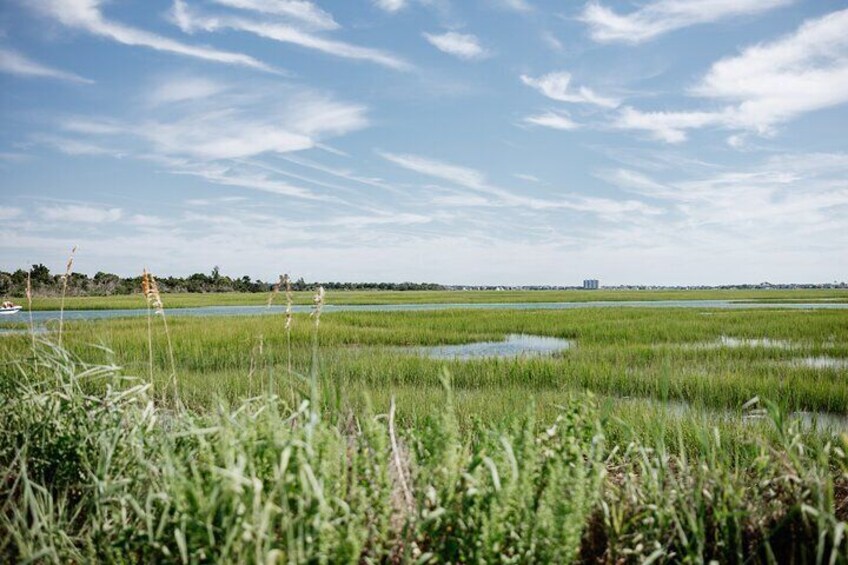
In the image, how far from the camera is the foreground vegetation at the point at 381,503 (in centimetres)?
255

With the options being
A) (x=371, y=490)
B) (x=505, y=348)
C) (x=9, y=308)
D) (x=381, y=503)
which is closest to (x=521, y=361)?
(x=505, y=348)

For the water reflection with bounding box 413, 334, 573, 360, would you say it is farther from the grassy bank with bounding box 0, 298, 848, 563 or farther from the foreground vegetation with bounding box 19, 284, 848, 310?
the foreground vegetation with bounding box 19, 284, 848, 310

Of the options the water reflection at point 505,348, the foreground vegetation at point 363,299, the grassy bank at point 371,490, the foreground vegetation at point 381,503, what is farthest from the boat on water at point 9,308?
the foreground vegetation at point 381,503

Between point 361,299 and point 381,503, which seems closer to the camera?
point 381,503

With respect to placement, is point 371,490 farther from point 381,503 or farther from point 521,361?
point 521,361

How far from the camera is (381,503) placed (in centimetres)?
282

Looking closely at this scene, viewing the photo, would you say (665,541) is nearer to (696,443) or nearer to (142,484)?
(142,484)

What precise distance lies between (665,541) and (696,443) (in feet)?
14.8

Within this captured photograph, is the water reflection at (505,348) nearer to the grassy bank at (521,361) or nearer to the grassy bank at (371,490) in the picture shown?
the grassy bank at (521,361)

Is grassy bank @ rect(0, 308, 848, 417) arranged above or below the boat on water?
below

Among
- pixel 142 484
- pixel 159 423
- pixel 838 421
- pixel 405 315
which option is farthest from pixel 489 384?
pixel 405 315

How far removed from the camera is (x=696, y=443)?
23.8 ft

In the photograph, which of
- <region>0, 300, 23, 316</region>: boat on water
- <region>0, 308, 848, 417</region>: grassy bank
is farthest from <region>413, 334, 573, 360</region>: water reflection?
<region>0, 300, 23, 316</region>: boat on water

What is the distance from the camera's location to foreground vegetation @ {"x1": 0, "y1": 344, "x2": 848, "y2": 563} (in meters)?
2.55
